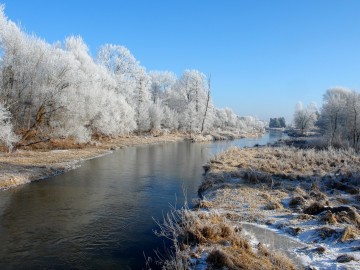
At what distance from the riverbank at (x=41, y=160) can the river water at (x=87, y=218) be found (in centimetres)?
97

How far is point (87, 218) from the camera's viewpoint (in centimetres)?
1411

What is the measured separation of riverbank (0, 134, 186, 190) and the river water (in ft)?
3.17

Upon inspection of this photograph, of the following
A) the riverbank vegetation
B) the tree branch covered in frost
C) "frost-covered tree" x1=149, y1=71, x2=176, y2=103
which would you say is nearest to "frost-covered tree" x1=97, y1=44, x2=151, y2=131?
the tree branch covered in frost

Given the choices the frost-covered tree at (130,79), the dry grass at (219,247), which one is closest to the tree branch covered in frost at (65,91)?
the frost-covered tree at (130,79)

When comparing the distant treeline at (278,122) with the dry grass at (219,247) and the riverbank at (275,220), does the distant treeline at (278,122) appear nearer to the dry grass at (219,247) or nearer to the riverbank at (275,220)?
the riverbank at (275,220)

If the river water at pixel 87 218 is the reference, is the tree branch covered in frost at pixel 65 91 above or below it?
above

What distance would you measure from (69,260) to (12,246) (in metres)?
2.28

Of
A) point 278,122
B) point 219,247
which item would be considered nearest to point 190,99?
point 219,247

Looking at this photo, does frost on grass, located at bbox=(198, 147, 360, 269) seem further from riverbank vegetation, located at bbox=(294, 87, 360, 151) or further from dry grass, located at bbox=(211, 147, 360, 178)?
riverbank vegetation, located at bbox=(294, 87, 360, 151)

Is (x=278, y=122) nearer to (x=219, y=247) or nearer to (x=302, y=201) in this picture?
(x=302, y=201)

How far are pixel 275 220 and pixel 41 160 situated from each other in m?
20.3

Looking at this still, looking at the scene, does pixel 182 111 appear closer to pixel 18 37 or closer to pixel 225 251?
pixel 18 37

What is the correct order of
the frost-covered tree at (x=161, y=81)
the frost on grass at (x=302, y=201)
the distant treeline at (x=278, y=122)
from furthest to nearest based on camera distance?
the distant treeline at (x=278, y=122) → the frost-covered tree at (x=161, y=81) → the frost on grass at (x=302, y=201)

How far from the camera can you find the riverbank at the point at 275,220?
28.2 feet
